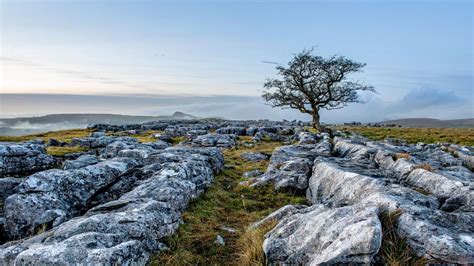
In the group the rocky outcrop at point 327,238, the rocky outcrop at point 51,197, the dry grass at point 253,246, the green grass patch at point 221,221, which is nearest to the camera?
the rocky outcrop at point 327,238

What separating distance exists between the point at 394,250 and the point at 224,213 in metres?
8.11

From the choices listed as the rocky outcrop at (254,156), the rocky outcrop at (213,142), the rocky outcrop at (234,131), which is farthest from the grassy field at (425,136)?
the rocky outcrop at (254,156)

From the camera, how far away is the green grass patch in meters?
Result: 9.64

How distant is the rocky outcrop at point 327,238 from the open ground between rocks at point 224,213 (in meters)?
0.03

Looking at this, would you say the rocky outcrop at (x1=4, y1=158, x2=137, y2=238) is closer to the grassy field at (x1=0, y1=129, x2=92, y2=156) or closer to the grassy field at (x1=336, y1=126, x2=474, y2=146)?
the grassy field at (x1=0, y1=129, x2=92, y2=156)

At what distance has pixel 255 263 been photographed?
8.91 metres

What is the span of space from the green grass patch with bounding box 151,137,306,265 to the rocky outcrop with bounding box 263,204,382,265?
88 centimetres

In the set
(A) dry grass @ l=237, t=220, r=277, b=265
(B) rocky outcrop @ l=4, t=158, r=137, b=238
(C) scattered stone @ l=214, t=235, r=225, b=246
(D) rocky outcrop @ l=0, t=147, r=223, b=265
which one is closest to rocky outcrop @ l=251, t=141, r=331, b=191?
(D) rocky outcrop @ l=0, t=147, r=223, b=265

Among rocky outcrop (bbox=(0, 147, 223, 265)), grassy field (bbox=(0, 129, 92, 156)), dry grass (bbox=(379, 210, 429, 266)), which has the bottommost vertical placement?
grassy field (bbox=(0, 129, 92, 156))

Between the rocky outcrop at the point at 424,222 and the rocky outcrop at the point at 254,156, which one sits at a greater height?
the rocky outcrop at the point at 424,222

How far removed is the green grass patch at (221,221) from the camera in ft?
31.6

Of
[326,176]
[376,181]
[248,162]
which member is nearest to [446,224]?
[376,181]

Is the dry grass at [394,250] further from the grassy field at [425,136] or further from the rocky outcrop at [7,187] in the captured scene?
the grassy field at [425,136]

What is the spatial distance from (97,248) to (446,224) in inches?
329
